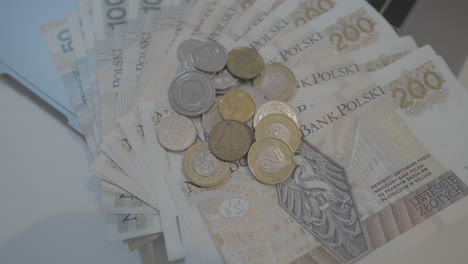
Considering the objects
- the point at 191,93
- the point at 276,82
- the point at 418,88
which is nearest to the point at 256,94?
the point at 276,82

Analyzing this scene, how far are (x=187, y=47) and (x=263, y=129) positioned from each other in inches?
13.1

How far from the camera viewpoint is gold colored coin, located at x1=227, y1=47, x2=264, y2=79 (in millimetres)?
778

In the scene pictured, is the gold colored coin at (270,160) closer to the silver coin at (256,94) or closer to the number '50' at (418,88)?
the silver coin at (256,94)

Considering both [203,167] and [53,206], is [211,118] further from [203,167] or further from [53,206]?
[53,206]

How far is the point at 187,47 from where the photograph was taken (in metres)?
0.83

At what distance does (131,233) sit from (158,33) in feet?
1.81

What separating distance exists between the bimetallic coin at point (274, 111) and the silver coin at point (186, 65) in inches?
8.3

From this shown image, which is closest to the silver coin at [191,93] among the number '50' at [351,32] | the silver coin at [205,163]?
the silver coin at [205,163]

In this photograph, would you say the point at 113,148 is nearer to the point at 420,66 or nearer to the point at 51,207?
the point at 51,207

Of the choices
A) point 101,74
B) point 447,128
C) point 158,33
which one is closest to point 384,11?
point 447,128

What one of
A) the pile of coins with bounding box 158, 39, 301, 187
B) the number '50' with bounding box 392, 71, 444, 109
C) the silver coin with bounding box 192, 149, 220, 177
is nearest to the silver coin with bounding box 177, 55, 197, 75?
the pile of coins with bounding box 158, 39, 301, 187

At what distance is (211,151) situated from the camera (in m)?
0.69

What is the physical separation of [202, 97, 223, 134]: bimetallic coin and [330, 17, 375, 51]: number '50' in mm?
422

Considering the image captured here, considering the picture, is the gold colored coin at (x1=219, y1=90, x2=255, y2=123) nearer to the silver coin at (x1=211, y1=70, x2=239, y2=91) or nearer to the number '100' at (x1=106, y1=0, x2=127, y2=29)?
the silver coin at (x1=211, y1=70, x2=239, y2=91)
